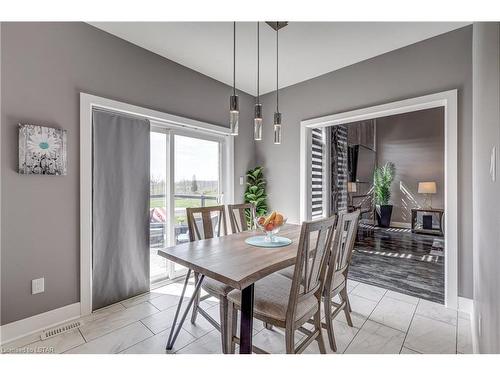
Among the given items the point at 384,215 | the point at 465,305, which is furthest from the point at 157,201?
the point at 384,215

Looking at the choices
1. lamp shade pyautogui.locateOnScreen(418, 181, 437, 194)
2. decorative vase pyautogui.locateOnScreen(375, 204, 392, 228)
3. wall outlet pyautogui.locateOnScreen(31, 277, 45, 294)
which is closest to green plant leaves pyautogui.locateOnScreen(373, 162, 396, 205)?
decorative vase pyautogui.locateOnScreen(375, 204, 392, 228)

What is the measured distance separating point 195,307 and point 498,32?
2.48 meters

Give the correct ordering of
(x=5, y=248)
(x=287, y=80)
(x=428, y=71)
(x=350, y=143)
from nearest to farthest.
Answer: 1. (x=5, y=248)
2. (x=428, y=71)
3. (x=287, y=80)
4. (x=350, y=143)

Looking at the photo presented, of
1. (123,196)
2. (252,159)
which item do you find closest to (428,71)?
(252,159)

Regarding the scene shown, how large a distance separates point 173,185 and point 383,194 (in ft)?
19.0

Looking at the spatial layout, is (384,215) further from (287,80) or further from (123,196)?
(123,196)

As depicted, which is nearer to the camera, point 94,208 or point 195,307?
point 195,307

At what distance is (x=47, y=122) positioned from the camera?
207 cm

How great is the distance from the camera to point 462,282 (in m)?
2.32

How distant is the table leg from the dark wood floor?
2.18m

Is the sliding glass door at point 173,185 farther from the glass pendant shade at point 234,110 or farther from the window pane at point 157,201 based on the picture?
the glass pendant shade at point 234,110

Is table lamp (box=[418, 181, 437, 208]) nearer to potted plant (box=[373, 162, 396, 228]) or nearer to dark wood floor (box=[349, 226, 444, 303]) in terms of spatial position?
potted plant (box=[373, 162, 396, 228])

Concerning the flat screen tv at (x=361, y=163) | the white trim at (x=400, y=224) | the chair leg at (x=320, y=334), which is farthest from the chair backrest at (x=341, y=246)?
the white trim at (x=400, y=224)

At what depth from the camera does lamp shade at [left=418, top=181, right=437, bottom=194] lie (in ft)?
19.3
